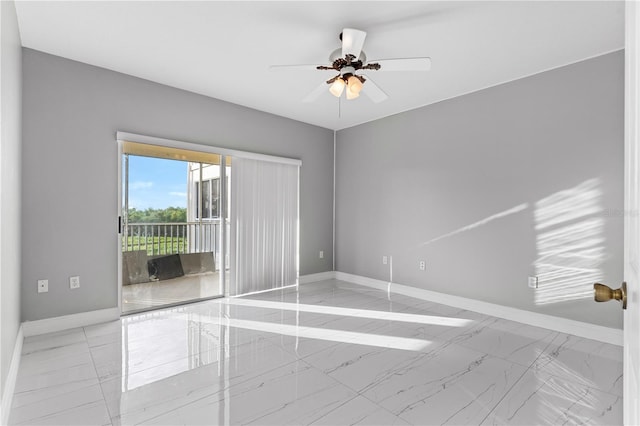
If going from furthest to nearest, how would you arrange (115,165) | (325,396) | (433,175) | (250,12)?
(433,175)
(115,165)
(250,12)
(325,396)

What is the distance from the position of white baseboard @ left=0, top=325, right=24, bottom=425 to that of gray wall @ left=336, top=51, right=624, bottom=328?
3.92 metres

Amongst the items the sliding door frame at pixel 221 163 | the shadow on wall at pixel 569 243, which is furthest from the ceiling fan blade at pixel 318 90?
the shadow on wall at pixel 569 243

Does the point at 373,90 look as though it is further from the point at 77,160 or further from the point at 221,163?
the point at 77,160

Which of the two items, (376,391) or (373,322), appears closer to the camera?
(376,391)

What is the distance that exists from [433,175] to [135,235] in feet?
12.3

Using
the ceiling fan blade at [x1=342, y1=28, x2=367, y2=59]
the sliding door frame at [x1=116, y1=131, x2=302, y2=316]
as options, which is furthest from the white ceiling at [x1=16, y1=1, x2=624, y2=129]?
the sliding door frame at [x1=116, y1=131, x2=302, y2=316]

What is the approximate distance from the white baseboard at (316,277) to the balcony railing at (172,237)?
139 cm

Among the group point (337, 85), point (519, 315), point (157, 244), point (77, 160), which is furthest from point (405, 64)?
point (157, 244)

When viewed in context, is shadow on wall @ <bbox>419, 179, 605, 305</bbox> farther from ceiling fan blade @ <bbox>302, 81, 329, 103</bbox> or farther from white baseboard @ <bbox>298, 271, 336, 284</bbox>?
white baseboard @ <bbox>298, 271, 336, 284</bbox>

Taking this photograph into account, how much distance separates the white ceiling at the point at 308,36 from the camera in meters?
2.30

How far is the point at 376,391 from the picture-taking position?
2.02 meters

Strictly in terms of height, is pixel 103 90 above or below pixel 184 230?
above

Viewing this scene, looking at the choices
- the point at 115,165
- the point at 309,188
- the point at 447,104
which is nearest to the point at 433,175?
the point at 447,104

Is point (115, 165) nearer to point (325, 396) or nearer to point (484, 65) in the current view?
point (325, 396)
